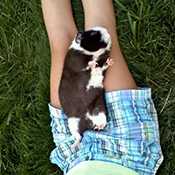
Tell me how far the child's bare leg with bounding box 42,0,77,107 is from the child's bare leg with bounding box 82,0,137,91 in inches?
3.3

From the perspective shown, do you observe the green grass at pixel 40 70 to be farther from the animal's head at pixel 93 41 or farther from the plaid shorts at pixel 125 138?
the animal's head at pixel 93 41

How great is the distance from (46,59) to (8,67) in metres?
0.23

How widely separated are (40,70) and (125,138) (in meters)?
0.63

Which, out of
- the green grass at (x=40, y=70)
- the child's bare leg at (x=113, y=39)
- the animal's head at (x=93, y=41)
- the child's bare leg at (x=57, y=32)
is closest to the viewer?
the animal's head at (x=93, y=41)

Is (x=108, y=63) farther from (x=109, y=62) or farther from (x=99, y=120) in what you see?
(x=99, y=120)

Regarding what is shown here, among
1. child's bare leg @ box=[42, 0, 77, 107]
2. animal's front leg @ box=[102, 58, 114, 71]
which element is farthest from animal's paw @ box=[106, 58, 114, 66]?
child's bare leg @ box=[42, 0, 77, 107]

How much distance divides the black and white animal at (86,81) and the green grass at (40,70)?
356mm

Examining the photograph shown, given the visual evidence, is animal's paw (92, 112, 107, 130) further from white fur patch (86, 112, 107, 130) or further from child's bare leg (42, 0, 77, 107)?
child's bare leg (42, 0, 77, 107)

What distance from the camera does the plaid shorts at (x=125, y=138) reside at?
7.13ft

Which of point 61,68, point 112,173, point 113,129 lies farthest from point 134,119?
point 61,68

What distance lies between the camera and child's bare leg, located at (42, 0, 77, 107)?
238 cm

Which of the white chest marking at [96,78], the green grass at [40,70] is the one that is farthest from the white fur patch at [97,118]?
the green grass at [40,70]

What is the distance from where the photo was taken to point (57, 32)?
2422 millimetres

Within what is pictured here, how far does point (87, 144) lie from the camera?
2.21 metres
